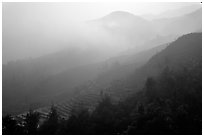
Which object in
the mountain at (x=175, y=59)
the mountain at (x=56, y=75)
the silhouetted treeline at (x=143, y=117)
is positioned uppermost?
the mountain at (x=175, y=59)

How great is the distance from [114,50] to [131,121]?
126 m

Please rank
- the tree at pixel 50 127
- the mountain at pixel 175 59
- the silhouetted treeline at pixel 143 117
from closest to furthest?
the silhouetted treeline at pixel 143 117 < the tree at pixel 50 127 < the mountain at pixel 175 59

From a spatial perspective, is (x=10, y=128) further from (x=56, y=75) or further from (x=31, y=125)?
(x=56, y=75)

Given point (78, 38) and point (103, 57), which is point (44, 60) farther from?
point (78, 38)

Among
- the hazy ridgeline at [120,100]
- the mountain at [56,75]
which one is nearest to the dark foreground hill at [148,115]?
the hazy ridgeline at [120,100]

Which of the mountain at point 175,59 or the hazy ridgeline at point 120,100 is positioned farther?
the mountain at point 175,59

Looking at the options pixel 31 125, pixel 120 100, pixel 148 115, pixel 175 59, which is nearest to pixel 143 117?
pixel 148 115

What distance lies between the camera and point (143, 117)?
4225 cm

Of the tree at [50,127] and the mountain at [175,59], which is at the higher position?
the mountain at [175,59]

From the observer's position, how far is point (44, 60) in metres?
150

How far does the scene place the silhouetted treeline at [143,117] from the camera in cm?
4012

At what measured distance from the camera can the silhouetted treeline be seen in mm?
40125

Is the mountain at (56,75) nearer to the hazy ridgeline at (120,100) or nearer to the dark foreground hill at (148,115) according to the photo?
the hazy ridgeline at (120,100)

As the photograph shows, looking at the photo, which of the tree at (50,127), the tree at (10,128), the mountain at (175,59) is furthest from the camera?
the mountain at (175,59)
